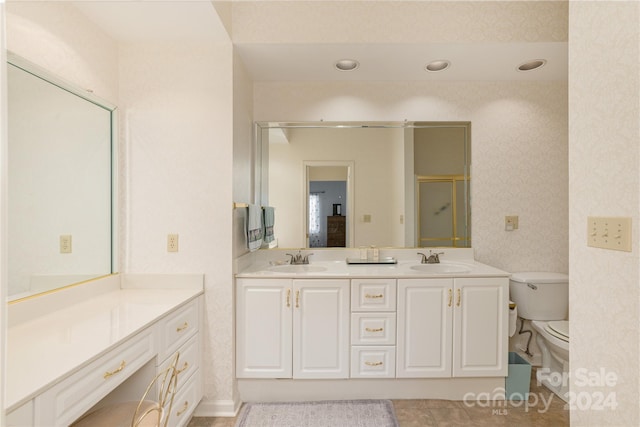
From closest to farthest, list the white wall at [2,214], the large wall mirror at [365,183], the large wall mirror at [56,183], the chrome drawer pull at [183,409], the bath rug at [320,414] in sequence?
the white wall at [2,214]
the large wall mirror at [56,183]
the chrome drawer pull at [183,409]
the bath rug at [320,414]
the large wall mirror at [365,183]

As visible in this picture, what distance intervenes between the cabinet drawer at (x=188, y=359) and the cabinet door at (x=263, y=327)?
0.85ft

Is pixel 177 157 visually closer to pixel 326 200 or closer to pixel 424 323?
pixel 326 200

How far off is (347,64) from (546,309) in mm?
2245

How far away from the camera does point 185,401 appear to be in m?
1.79

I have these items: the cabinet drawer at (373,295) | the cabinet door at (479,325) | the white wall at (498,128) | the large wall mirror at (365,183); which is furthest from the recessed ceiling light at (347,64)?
the cabinet door at (479,325)

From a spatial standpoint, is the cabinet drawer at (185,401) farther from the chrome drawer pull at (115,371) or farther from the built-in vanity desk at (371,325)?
the chrome drawer pull at (115,371)

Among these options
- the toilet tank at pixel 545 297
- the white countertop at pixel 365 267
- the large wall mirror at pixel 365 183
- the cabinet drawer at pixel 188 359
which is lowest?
the cabinet drawer at pixel 188 359

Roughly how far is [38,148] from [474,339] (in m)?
2.55

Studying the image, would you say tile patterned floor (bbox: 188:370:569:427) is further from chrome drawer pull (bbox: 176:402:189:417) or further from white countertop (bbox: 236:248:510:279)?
white countertop (bbox: 236:248:510:279)

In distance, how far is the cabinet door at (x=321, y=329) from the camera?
214 cm

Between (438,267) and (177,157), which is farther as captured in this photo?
(438,267)

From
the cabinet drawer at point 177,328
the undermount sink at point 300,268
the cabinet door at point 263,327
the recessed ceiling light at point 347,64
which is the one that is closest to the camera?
the cabinet drawer at point 177,328
